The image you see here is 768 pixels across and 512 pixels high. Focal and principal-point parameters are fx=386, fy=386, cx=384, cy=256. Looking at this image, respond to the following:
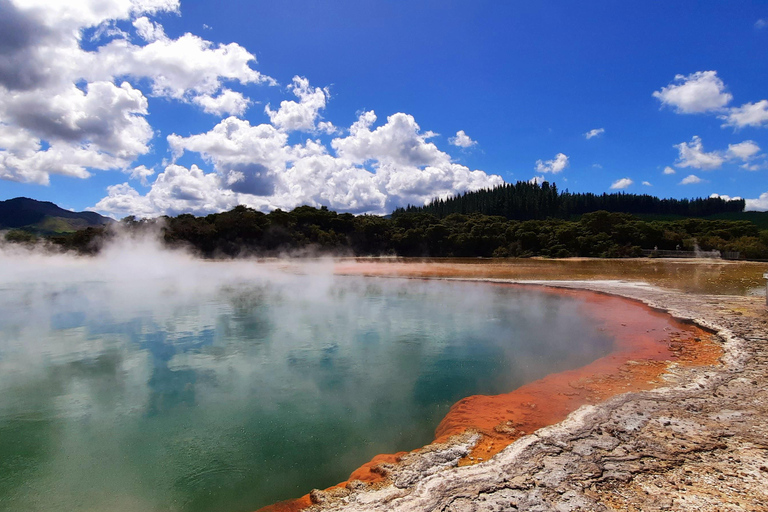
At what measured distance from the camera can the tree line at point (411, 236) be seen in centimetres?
4172

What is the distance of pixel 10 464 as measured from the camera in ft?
13.5

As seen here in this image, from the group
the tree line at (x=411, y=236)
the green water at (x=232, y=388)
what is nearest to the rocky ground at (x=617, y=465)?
the green water at (x=232, y=388)

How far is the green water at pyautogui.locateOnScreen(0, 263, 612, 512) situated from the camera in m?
3.93

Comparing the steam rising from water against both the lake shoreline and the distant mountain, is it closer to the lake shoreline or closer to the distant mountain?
the lake shoreline

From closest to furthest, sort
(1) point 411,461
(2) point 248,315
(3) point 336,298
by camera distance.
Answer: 1. (1) point 411,461
2. (2) point 248,315
3. (3) point 336,298

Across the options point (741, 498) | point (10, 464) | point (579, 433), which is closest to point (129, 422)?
point (10, 464)

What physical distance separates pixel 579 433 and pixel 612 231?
47122mm

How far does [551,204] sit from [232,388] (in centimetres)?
→ 9376

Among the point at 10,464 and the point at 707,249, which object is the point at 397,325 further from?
the point at 707,249

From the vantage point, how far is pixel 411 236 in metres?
51.1

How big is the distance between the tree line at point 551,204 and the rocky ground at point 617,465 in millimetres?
86337

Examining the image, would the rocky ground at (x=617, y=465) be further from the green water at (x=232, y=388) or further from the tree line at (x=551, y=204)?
the tree line at (x=551, y=204)

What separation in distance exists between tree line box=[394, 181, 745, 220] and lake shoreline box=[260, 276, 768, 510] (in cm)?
8630

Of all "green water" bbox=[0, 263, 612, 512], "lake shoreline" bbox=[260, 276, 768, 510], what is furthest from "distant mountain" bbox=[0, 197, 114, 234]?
"lake shoreline" bbox=[260, 276, 768, 510]
